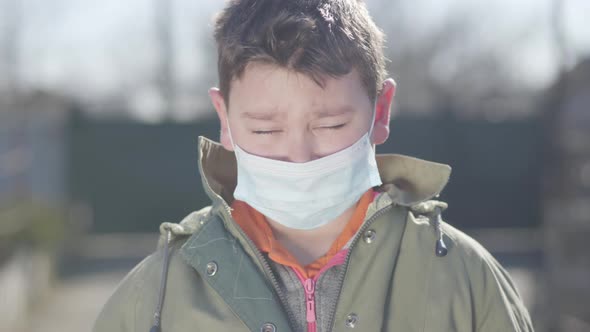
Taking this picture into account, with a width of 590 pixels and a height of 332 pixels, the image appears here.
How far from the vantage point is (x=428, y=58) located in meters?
14.4

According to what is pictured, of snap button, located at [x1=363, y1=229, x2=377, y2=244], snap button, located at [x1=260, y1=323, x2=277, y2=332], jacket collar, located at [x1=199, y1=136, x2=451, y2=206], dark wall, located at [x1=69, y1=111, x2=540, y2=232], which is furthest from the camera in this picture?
dark wall, located at [x1=69, y1=111, x2=540, y2=232]

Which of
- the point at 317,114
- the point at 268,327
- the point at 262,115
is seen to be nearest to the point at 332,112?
the point at 317,114

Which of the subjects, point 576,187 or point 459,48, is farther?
point 459,48

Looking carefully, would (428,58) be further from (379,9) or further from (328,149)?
(328,149)

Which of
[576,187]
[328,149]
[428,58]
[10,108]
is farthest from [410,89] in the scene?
[328,149]

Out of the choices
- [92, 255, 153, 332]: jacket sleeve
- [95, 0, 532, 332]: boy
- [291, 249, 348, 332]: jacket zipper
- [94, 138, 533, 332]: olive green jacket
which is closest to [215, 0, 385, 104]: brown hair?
[95, 0, 532, 332]: boy

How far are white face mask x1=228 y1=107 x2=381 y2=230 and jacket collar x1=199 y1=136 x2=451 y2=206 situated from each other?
91 millimetres

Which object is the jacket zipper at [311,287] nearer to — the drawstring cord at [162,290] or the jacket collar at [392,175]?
the jacket collar at [392,175]

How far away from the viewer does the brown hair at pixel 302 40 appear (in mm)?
2146

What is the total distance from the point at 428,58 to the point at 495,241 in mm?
4184

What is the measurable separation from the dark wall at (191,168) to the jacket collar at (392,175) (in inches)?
337

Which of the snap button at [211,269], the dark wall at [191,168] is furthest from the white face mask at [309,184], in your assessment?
the dark wall at [191,168]

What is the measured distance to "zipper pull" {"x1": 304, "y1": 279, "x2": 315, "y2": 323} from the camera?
2.14 meters

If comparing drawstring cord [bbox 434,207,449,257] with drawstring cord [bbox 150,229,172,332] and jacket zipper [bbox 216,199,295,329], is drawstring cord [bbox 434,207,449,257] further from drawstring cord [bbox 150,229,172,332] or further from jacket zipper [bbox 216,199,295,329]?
drawstring cord [bbox 150,229,172,332]
